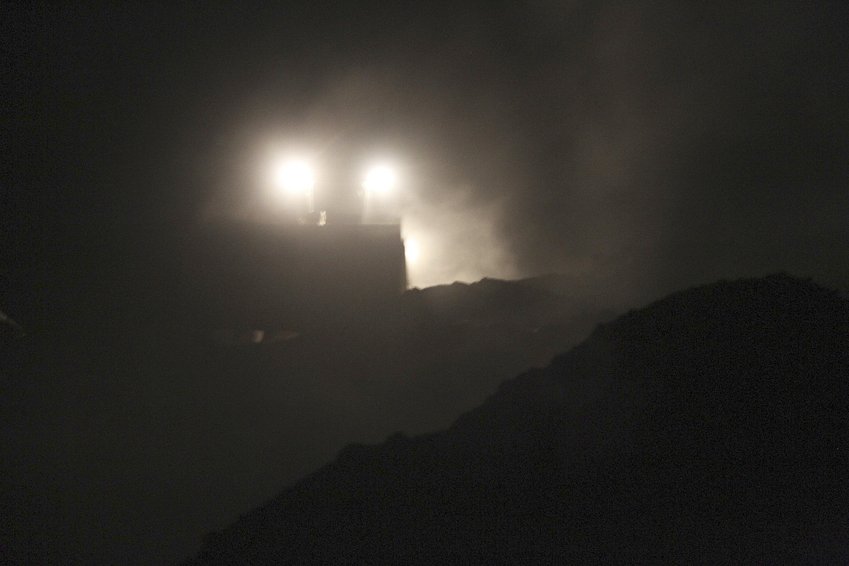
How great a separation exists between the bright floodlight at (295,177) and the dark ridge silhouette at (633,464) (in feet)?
17.9

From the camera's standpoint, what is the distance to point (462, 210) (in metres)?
11.8

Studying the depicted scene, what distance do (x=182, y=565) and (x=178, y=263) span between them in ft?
15.3

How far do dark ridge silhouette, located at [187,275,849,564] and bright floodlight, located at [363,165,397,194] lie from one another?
18.1ft

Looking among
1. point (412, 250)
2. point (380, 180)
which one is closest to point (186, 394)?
point (412, 250)

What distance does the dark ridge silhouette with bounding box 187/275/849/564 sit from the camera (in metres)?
5.09

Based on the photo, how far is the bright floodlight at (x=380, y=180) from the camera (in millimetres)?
11352

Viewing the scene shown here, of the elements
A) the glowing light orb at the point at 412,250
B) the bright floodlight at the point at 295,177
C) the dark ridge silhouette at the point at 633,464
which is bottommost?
the dark ridge silhouette at the point at 633,464

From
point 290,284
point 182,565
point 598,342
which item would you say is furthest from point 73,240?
point 598,342

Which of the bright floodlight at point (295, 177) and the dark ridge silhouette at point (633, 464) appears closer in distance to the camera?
the dark ridge silhouette at point (633, 464)

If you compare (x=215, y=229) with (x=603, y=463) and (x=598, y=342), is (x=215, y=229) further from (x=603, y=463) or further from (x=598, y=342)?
(x=603, y=463)

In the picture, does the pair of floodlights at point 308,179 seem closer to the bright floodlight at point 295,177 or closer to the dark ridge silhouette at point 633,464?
the bright floodlight at point 295,177

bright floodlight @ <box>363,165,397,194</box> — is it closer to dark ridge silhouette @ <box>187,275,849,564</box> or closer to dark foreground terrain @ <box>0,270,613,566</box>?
dark foreground terrain @ <box>0,270,613,566</box>

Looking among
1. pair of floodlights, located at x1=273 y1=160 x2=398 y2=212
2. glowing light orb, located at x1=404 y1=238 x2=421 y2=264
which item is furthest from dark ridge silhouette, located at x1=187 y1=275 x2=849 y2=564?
pair of floodlights, located at x1=273 y1=160 x2=398 y2=212

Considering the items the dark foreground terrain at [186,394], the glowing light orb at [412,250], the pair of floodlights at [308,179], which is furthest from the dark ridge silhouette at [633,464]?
the pair of floodlights at [308,179]
